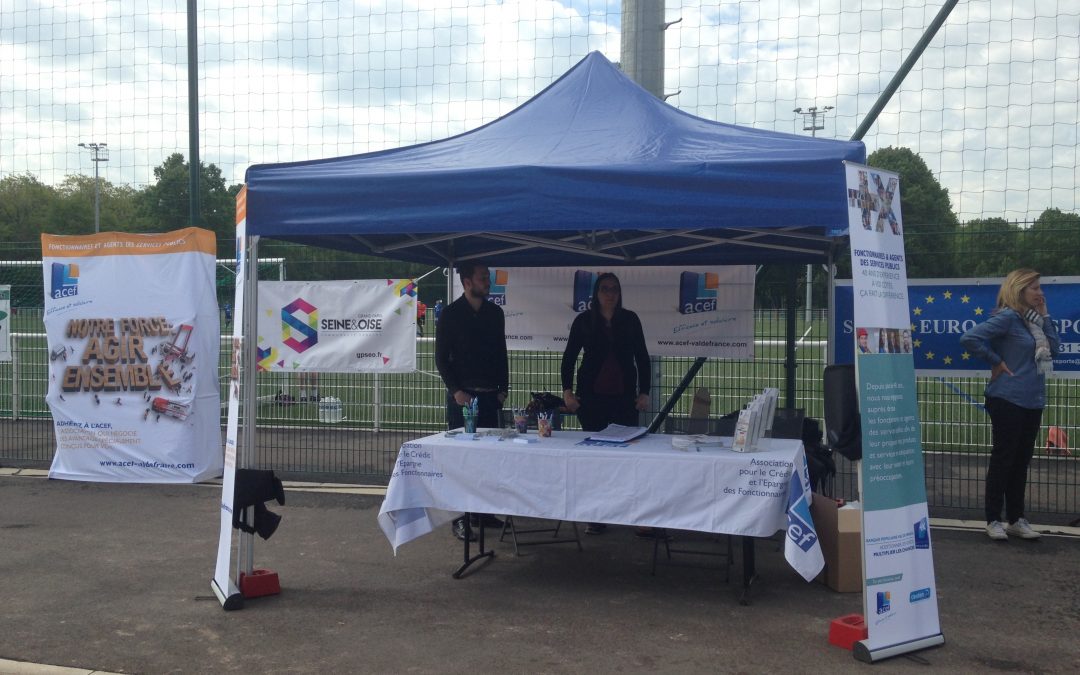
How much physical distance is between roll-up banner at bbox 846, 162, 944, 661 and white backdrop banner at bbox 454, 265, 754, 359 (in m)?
3.38

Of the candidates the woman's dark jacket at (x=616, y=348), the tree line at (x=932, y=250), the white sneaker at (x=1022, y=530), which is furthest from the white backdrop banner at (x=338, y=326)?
the white sneaker at (x=1022, y=530)

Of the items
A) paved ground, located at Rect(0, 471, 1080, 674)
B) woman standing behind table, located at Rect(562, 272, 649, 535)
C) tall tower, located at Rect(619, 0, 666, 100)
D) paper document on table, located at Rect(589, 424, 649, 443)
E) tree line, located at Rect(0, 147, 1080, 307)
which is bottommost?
paved ground, located at Rect(0, 471, 1080, 674)

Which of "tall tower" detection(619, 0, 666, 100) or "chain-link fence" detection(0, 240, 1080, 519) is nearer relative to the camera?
"tall tower" detection(619, 0, 666, 100)

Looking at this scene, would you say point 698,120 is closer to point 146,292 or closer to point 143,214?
point 146,292

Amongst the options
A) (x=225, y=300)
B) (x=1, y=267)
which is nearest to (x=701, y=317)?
(x=225, y=300)

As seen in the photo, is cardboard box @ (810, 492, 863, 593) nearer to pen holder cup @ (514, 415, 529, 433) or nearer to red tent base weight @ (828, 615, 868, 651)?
red tent base weight @ (828, 615, 868, 651)

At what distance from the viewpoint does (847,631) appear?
14.3ft

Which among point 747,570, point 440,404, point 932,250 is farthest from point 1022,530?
point 440,404

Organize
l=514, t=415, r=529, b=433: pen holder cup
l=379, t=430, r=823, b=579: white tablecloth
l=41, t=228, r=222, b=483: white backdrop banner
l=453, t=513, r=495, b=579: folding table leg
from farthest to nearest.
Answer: l=41, t=228, r=222, b=483: white backdrop banner < l=514, t=415, r=529, b=433: pen holder cup < l=453, t=513, r=495, b=579: folding table leg < l=379, t=430, r=823, b=579: white tablecloth

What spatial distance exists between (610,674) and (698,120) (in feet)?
11.3

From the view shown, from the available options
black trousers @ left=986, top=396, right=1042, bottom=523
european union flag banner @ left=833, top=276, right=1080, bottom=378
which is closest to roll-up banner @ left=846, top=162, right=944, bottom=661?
black trousers @ left=986, top=396, right=1042, bottom=523

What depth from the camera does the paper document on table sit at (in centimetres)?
543

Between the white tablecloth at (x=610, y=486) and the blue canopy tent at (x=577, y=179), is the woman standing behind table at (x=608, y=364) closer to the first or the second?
the white tablecloth at (x=610, y=486)

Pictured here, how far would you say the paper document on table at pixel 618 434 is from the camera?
17.8 feet
